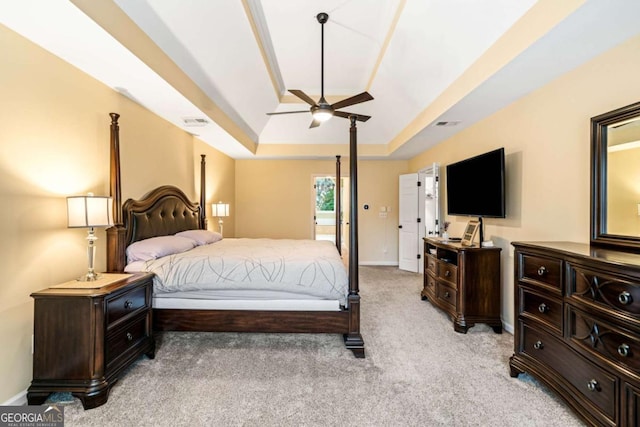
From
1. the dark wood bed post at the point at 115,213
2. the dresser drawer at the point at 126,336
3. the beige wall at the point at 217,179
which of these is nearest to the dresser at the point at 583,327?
the dresser drawer at the point at 126,336

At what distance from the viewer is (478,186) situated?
11.1 feet

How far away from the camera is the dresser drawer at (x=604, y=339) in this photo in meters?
1.38

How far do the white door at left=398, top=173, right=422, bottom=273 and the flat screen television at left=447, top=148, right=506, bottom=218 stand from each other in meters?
1.63

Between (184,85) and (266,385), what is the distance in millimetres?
2794

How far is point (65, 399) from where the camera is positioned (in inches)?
75.3

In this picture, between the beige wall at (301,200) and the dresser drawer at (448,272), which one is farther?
the beige wall at (301,200)

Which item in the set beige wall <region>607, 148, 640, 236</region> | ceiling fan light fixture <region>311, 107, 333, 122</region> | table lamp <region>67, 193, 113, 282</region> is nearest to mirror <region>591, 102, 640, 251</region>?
beige wall <region>607, 148, 640, 236</region>

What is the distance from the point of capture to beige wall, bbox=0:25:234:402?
5.90ft

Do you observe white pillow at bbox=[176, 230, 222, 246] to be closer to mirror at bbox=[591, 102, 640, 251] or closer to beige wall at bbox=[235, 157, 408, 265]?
beige wall at bbox=[235, 157, 408, 265]

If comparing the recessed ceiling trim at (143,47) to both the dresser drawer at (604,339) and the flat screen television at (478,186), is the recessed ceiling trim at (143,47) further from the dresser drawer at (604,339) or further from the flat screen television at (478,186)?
the dresser drawer at (604,339)

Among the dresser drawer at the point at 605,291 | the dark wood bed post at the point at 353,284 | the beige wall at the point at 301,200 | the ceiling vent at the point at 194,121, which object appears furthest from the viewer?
the beige wall at the point at 301,200

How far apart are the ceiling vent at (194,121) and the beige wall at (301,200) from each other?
276cm

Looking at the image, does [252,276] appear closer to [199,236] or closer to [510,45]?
[199,236]

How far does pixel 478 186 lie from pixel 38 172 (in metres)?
4.14
